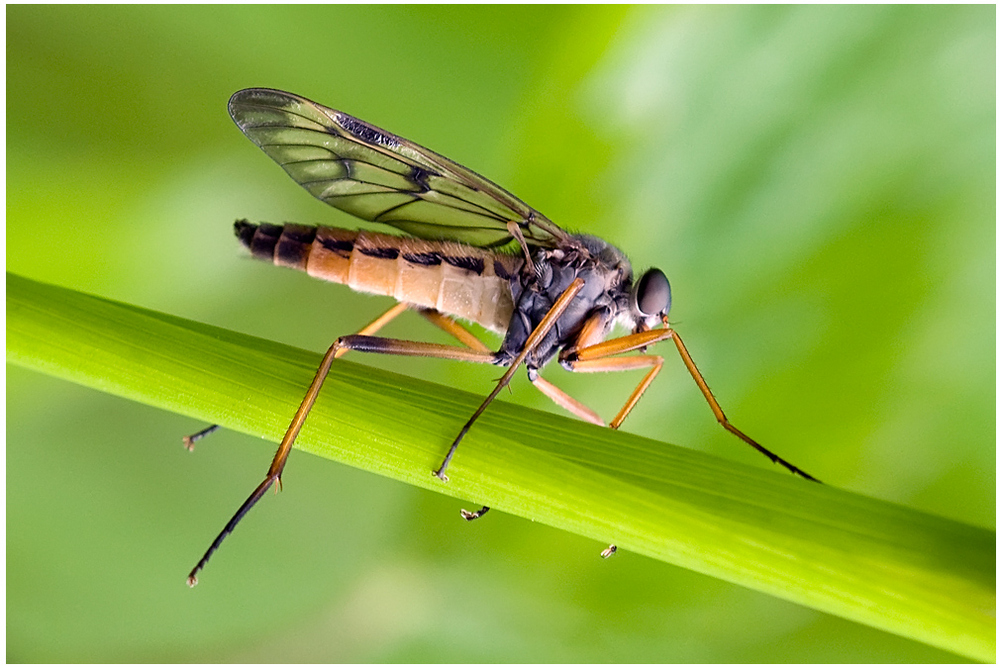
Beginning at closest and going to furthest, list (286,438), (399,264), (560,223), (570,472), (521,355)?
(570,472) < (286,438) < (521,355) < (399,264) < (560,223)

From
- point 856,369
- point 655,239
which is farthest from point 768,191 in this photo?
point 856,369

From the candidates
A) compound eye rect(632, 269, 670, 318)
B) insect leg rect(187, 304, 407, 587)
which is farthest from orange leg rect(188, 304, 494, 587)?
compound eye rect(632, 269, 670, 318)

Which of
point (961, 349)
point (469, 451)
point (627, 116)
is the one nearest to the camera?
point (469, 451)

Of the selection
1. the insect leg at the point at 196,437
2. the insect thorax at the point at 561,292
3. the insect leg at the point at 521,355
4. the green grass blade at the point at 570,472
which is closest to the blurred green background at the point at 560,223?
the insect leg at the point at 196,437

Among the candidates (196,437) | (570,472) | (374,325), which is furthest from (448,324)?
(570,472)

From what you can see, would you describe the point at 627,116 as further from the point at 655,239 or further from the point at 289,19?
the point at 289,19

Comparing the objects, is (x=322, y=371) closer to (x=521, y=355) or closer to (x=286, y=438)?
(x=286, y=438)
